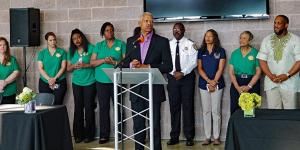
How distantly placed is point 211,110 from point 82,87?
192 cm

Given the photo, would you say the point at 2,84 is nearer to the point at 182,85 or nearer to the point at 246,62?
the point at 182,85

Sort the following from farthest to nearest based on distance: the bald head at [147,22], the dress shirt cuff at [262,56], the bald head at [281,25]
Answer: the dress shirt cuff at [262,56] < the bald head at [281,25] < the bald head at [147,22]

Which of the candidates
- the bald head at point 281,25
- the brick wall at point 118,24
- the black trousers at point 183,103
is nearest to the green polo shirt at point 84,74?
the brick wall at point 118,24

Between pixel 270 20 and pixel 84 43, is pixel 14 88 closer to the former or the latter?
pixel 84 43

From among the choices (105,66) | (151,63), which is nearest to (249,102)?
(151,63)

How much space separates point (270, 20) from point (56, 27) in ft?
10.8

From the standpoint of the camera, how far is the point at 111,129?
6867 millimetres

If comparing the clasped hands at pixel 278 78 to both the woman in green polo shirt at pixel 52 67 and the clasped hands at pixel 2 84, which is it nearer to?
the woman in green polo shirt at pixel 52 67

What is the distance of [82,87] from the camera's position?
263 inches

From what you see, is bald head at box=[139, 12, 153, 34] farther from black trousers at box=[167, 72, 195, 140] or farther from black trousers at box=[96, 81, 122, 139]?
black trousers at box=[96, 81, 122, 139]

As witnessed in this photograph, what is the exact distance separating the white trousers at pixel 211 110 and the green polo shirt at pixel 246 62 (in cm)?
42

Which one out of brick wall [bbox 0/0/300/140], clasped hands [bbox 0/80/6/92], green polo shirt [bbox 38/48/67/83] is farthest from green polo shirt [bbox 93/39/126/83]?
clasped hands [bbox 0/80/6/92]

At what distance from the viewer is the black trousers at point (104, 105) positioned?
6.55 metres

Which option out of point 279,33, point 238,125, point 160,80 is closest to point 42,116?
point 160,80
